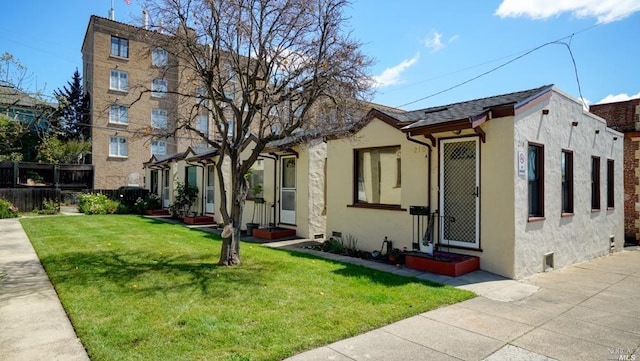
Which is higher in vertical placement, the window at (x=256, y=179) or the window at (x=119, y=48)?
the window at (x=119, y=48)

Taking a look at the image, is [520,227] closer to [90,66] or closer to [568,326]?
[568,326]

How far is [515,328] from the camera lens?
433cm

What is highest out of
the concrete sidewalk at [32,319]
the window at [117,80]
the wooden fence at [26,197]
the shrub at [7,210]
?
the window at [117,80]

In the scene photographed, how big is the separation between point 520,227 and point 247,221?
30.4 ft

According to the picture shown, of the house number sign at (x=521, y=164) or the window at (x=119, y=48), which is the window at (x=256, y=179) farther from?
the window at (x=119, y=48)

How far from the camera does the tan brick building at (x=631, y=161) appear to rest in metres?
12.4

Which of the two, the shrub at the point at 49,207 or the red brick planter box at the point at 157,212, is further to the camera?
the red brick planter box at the point at 157,212

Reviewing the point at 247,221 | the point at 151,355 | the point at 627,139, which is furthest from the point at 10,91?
the point at 627,139

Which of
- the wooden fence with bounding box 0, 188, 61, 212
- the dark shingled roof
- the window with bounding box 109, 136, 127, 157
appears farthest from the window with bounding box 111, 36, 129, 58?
the dark shingled roof

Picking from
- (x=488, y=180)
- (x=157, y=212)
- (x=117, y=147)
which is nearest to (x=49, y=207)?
(x=157, y=212)

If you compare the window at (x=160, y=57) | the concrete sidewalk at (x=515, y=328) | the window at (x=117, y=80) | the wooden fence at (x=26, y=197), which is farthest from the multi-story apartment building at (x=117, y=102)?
the concrete sidewalk at (x=515, y=328)

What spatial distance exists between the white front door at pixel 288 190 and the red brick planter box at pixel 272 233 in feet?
1.34

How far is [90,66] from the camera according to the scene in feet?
88.4

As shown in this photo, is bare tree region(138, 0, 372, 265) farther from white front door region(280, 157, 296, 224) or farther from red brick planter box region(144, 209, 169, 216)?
red brick planter box region(144, 209, 169, 216)
